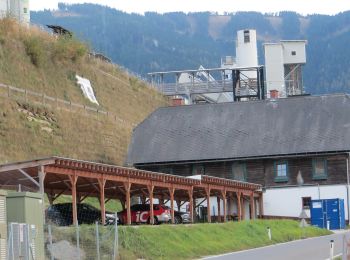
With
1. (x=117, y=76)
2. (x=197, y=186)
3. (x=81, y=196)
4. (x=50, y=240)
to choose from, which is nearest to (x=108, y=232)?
(x=50, y=240)

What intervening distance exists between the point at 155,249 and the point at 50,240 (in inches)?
245

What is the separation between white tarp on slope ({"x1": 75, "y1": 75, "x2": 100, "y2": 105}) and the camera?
230ft

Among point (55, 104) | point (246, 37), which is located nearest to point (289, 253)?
point (55, 104)

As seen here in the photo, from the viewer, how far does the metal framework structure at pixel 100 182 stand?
1373 inches

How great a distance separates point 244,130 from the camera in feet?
226

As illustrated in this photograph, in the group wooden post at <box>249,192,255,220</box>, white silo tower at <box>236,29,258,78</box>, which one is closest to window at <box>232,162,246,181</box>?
wooden post at <box>249,192,255,220</box>

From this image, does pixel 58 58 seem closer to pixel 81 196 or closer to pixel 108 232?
pixel 81 196

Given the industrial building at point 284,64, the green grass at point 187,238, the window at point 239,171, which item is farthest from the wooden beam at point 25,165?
the industrial building at point 284,64

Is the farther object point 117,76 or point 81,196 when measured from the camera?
point 117,76

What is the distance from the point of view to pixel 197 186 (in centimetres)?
5009

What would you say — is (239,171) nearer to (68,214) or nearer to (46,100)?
(46,100)

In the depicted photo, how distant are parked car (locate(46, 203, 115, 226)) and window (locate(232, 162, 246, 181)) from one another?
24.6 m

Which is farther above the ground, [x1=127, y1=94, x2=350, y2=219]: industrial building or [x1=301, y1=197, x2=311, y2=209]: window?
[x1=127, y1=94, x2=350, y2=219]: industrial building

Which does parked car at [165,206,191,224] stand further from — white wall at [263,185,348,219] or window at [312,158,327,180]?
window at [312,158,327,180]
